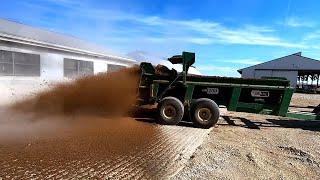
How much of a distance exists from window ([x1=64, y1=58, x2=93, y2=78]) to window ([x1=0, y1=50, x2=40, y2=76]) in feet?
8.05

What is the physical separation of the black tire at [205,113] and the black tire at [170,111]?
40 cm

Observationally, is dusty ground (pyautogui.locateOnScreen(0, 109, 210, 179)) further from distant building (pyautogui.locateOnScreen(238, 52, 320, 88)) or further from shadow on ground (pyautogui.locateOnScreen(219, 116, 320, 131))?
distant building (pyautogui.locateOnScreen(238, 52, 320, 88))

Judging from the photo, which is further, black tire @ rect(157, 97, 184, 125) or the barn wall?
the barn wall

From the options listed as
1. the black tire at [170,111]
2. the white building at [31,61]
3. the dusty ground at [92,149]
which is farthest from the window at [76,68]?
the black tire at [170,111]

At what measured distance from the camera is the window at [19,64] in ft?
43.5

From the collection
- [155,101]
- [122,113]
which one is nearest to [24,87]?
[122,113]

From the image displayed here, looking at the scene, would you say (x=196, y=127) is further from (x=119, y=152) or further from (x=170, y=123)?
(x=119, y=152)

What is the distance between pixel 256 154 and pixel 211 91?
13.4 ft

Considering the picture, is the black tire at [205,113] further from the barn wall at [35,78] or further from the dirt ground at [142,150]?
the barn wall at [35,78]

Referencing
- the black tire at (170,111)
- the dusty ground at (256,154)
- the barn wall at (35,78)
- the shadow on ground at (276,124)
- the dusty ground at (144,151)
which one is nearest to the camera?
the dusty ground at (144,151)

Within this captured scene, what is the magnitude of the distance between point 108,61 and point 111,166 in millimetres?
17589

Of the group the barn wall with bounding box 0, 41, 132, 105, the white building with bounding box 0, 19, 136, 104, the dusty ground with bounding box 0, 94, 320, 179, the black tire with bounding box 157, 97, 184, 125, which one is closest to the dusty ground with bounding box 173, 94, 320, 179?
the dusty ground with bounding box 0, 94, 320, 179

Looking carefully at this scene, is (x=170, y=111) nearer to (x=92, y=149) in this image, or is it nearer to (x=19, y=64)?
(x=92, y=149)

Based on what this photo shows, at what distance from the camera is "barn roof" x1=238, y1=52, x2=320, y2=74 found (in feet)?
141
